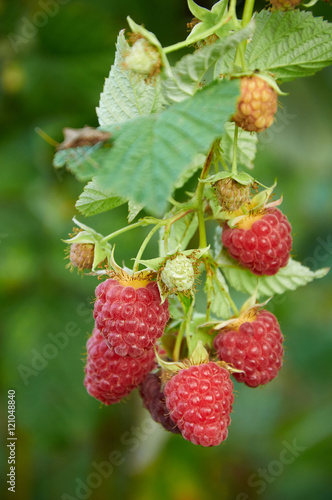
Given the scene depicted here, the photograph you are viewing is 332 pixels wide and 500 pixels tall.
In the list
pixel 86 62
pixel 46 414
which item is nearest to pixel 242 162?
pixel 86 62

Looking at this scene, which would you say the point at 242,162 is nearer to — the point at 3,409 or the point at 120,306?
the point at 120,306

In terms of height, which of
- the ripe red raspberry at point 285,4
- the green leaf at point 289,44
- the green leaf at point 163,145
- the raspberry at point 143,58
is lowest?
the green leaf at point 289,44

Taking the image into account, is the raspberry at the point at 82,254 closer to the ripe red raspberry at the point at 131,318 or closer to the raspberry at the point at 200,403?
the ripe red raspberry at the point at 131,318

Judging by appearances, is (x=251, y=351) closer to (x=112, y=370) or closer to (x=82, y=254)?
(x=112, y=370)

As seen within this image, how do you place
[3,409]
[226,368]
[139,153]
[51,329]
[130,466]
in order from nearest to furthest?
1. [139,153]
2. [226,368]
3. [51,329]
4. [3,409]
5. [130,466]

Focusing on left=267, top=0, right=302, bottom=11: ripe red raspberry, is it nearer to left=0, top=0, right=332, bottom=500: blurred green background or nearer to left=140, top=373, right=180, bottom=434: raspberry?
left=140, top=373, right=180, bottom=434: raspberry

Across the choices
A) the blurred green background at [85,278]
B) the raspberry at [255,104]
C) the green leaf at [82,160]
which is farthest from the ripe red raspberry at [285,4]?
the blurred green background at [85,278]

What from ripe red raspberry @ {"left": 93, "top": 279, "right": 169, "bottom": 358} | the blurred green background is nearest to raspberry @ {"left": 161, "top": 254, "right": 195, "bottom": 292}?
ripe red raspberry @ {"left": 93, "top": 279, "right": 169, "bottom": 358}

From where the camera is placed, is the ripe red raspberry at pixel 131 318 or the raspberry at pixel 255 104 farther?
the ripe red raspberry at pixel 131 318
